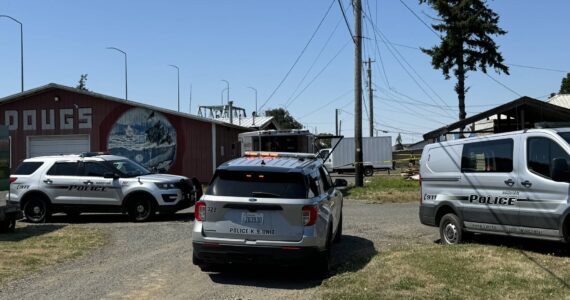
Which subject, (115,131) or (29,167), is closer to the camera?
(29,167)

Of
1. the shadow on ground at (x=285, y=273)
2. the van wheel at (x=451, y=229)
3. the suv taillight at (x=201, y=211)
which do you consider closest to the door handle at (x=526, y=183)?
the van wheel at (x=451, y=229)

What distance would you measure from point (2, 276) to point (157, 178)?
7282mm

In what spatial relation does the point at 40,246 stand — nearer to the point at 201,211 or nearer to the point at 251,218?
the point at 201,211

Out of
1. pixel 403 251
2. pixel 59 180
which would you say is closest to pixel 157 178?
pixel 59 180

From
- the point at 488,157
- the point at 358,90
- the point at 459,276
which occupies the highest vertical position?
the point at 358,90

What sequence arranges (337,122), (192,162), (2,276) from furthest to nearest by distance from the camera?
(337,122) → (192,162) → (2,276)

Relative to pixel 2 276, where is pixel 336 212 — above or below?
above

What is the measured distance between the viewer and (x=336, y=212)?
10758 mm

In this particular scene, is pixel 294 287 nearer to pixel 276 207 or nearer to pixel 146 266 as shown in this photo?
pixel 276 207

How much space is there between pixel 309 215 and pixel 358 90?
59.4ft

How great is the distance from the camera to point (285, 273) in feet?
29.6

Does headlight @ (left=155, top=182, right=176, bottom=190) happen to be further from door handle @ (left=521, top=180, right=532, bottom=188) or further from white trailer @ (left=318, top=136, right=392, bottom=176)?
white trailer @ (left=318, top=136, right=392, bottom=176)

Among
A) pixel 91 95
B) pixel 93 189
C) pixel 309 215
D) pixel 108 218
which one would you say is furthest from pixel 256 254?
pixel 91 95

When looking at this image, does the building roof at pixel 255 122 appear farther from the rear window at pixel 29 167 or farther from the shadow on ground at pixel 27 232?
the shadow on ground at pixel 27 232
